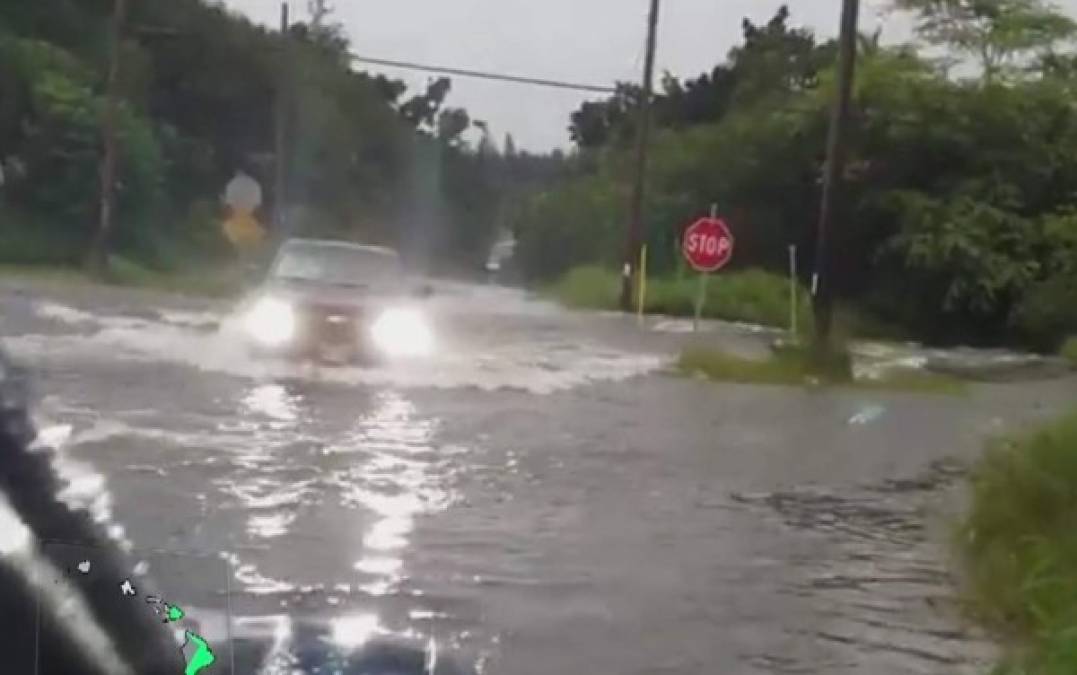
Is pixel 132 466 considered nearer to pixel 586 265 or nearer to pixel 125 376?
pixel 125 376

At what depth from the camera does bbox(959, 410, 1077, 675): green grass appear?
5875 mm

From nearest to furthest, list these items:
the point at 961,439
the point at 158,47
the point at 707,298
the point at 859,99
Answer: the point at 961,439, the point at 158,47, the point at 707,298, the point at 859,99

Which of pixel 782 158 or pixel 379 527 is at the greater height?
pixel 782 158

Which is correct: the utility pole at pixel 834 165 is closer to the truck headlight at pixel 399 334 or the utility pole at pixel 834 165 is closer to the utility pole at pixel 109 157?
the truck headlight at pixel 399 334

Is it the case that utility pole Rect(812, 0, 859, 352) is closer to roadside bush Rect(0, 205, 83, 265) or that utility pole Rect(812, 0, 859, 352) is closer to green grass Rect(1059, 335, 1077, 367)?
green grass Rect(1059, 335, 1077, 367)

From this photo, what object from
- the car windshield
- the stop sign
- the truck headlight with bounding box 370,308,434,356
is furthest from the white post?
the car windshield

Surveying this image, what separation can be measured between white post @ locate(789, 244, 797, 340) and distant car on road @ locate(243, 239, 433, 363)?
6.31m

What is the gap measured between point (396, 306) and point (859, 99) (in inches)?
717

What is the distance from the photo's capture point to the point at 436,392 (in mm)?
14391

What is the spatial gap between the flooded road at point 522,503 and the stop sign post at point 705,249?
1244 cm

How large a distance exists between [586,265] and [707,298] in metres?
8.68

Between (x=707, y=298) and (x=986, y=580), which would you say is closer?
(x=986, y=580)

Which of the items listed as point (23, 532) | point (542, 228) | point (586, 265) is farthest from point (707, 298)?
point (23, 532)

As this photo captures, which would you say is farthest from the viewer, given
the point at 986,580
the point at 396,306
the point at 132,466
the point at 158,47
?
the point at 158,47
